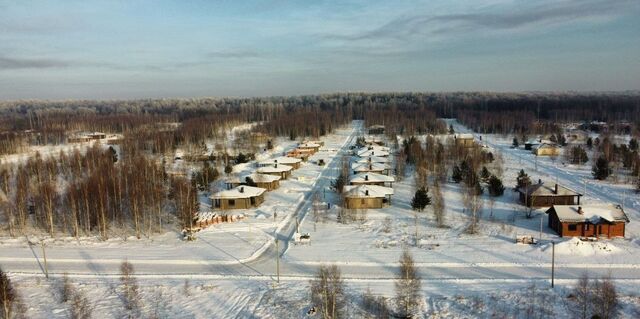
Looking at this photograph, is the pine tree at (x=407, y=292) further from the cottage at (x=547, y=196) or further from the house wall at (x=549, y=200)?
the house wall at (x=549, y=200)

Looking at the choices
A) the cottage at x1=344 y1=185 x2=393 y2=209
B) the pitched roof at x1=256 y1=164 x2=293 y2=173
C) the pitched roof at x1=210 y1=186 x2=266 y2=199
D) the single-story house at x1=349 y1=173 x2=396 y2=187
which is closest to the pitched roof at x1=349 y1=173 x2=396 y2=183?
the single-story house at x1=349 y1=173 x2=396 y2=187

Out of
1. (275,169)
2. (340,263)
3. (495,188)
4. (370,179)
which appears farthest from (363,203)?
(275,169)

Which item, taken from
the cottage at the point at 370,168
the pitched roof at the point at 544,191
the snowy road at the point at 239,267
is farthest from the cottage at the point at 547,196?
the cottage at the point at 370,168

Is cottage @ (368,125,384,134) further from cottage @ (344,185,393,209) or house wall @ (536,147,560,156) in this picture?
cottage @ (344,185,393,209)

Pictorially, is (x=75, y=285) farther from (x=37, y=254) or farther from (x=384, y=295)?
(x=384, y=295)

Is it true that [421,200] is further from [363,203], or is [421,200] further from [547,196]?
[547,196]
